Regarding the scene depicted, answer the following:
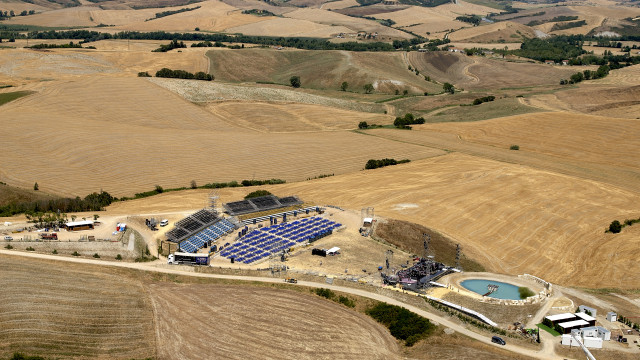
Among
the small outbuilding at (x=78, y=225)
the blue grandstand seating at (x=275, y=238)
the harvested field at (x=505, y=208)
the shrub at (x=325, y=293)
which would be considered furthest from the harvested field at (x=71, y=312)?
the harvested field at (x=505, y=208)

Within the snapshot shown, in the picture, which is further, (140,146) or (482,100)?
(482,100)

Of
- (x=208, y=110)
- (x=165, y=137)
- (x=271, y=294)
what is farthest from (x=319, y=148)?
(x=271, y=294)

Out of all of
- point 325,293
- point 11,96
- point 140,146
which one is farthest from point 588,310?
point 11,96

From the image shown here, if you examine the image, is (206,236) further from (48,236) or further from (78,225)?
(48,236)

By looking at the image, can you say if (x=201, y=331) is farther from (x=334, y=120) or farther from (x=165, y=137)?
(x=334, y=120)

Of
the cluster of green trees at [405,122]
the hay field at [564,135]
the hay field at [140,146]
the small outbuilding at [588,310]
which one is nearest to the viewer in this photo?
the small outbuilding at [588,310]

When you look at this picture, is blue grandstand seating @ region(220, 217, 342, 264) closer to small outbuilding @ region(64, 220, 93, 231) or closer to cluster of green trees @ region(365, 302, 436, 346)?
small outbuilding @ region(64, 220, 93, 231)

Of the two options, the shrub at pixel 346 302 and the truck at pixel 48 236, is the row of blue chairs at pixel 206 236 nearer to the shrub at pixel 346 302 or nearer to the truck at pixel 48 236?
the truck at pixel 48 236
